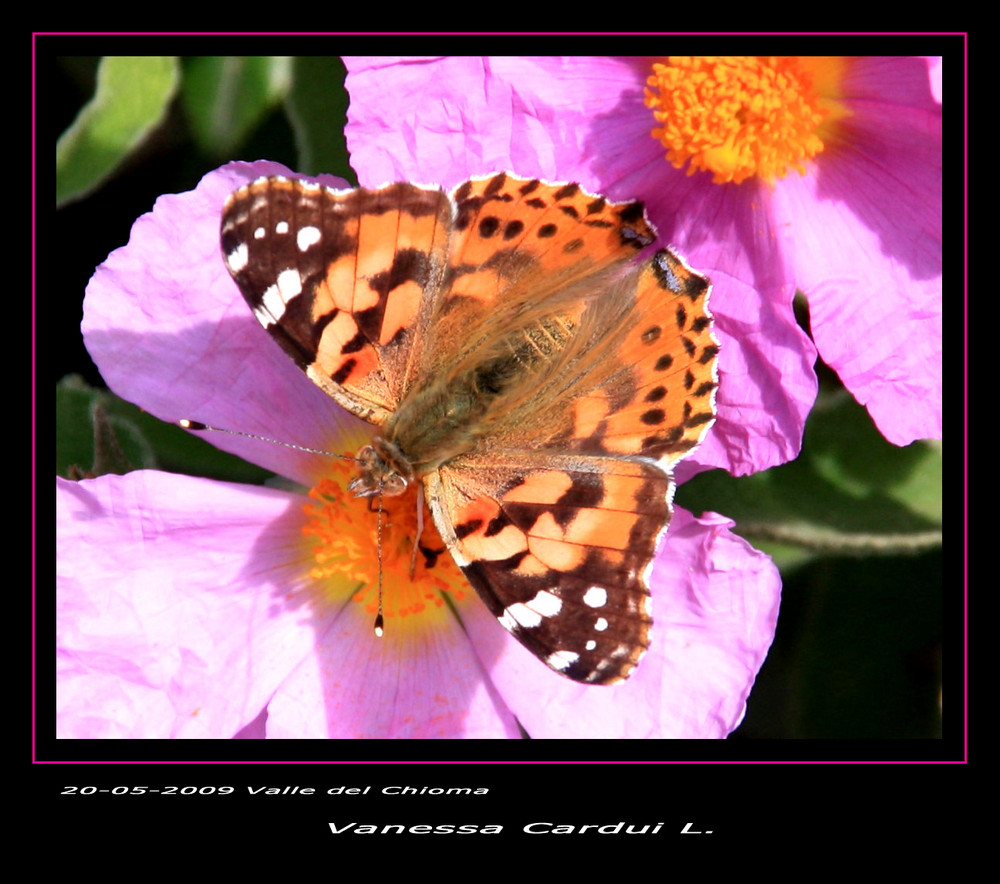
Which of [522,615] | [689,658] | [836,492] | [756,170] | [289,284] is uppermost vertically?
[756,170]

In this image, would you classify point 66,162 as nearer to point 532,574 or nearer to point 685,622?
point 532,574

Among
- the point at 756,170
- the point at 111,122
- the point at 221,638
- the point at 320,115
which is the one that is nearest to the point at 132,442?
the point at 221,638

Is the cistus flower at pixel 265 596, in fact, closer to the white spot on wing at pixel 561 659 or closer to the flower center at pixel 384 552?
the flower center at pixel 384 552

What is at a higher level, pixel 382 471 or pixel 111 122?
pixel 111 122

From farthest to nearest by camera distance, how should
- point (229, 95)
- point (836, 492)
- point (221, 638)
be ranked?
point (229, 95) < point (836, 492) < point (221, 638)

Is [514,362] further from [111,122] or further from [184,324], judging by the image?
[111,122]

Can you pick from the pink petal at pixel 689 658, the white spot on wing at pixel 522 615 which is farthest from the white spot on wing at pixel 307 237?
the pink petal at pixel 689 658

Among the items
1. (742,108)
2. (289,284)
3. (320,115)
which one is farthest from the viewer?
(320,115)
